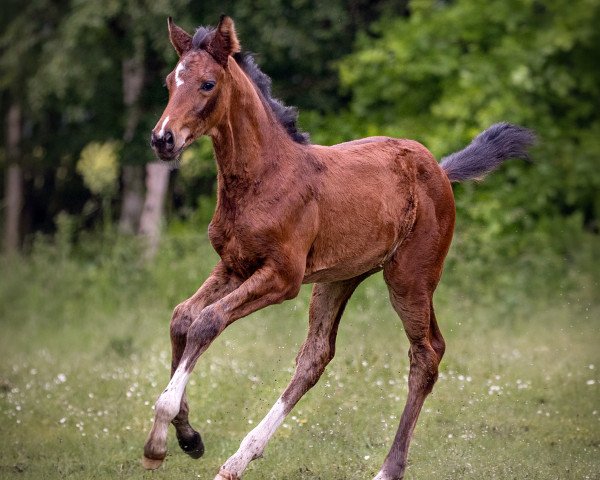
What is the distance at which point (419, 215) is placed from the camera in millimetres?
6852

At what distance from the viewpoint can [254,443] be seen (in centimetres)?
620

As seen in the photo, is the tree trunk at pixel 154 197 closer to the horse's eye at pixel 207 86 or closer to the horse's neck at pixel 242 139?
the horse's neck at pixel 242 139

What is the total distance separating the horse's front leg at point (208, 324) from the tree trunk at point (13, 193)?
11997mm

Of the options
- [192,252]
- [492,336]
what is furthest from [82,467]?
[192,252]

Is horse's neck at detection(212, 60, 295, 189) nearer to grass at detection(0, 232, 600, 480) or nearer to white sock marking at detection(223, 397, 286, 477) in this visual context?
white sock marking at detection(223, 397, 286, 477)

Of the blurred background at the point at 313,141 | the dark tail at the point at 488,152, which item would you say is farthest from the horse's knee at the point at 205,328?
the blurred background at the point at 313,141

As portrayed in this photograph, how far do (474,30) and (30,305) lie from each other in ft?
22.3

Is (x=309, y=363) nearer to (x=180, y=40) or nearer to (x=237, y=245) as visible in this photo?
(x=237, y=245)

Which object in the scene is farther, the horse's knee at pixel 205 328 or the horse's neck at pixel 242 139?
the horse's neck at pixel 242 139

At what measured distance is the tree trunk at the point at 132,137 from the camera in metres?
15.3

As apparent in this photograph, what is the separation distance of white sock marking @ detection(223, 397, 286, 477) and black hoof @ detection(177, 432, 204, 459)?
176 millimetres

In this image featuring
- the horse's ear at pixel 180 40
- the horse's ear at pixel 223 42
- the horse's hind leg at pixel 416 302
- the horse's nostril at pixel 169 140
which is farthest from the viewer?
the horse's hind leg at pixel 416 302

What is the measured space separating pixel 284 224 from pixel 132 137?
961cm

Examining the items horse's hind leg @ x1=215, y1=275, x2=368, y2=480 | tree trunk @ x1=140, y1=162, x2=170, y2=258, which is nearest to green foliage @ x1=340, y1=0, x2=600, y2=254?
tree trunk @ x1=140, y1=162, x2=170, y2=258
